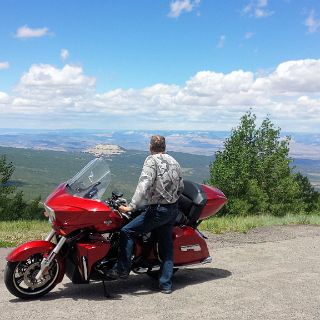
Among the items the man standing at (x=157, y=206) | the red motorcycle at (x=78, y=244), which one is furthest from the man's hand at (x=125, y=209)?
the red motorcycle at (x=78, y=244)

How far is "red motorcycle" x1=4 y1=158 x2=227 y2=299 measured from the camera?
5.16m

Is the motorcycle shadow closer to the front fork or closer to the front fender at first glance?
the front fork

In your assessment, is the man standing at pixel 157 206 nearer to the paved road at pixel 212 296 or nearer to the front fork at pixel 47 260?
the paved road at pixel 212 296

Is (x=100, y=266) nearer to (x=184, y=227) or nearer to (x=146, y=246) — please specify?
(x=146, y=246)

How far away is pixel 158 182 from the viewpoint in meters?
5.55

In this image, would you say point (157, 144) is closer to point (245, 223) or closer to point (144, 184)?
point (144, 184)

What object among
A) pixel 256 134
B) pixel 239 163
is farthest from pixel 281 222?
pixel 256 134

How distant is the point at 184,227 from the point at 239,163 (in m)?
43.2

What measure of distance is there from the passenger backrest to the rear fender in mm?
1851

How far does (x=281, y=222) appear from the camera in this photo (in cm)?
1157

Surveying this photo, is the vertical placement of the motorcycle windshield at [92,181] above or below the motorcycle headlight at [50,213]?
above

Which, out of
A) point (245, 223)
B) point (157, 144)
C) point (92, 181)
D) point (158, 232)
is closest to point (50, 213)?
point (92, 181)

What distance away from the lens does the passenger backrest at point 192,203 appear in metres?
6.13

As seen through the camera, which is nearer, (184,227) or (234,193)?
(184,227)
